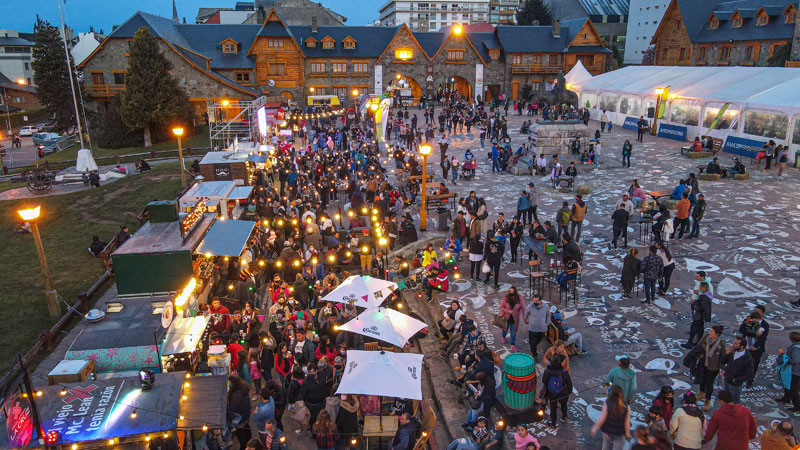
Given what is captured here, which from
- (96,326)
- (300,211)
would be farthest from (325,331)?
(300,211)

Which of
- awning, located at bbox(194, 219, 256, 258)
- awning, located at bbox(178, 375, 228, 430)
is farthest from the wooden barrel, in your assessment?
awning, located at bbox(194, 219, 256, 258)

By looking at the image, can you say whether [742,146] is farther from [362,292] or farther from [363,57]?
[363,57]

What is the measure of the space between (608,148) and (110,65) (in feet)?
130

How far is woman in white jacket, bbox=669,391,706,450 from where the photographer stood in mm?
7547

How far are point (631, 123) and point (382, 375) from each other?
36487mm

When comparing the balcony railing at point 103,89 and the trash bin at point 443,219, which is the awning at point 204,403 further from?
the balcony railing at point 103,89

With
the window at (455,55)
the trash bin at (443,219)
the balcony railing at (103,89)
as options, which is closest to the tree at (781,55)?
the window at (455,55)

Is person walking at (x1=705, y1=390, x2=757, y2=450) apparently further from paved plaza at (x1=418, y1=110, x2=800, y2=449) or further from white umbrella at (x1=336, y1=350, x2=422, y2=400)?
white umbrella at (x1=336, y1=350, x2=422, y2=400)

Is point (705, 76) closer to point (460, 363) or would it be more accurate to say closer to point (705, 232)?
point (705, 232)

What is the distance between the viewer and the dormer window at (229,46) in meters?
52.5

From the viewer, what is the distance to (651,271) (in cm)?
1279

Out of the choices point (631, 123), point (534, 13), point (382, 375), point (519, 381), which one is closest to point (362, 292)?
point (382, 375)

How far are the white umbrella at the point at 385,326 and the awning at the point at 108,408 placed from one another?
3612mm

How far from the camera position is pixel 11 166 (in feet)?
127
